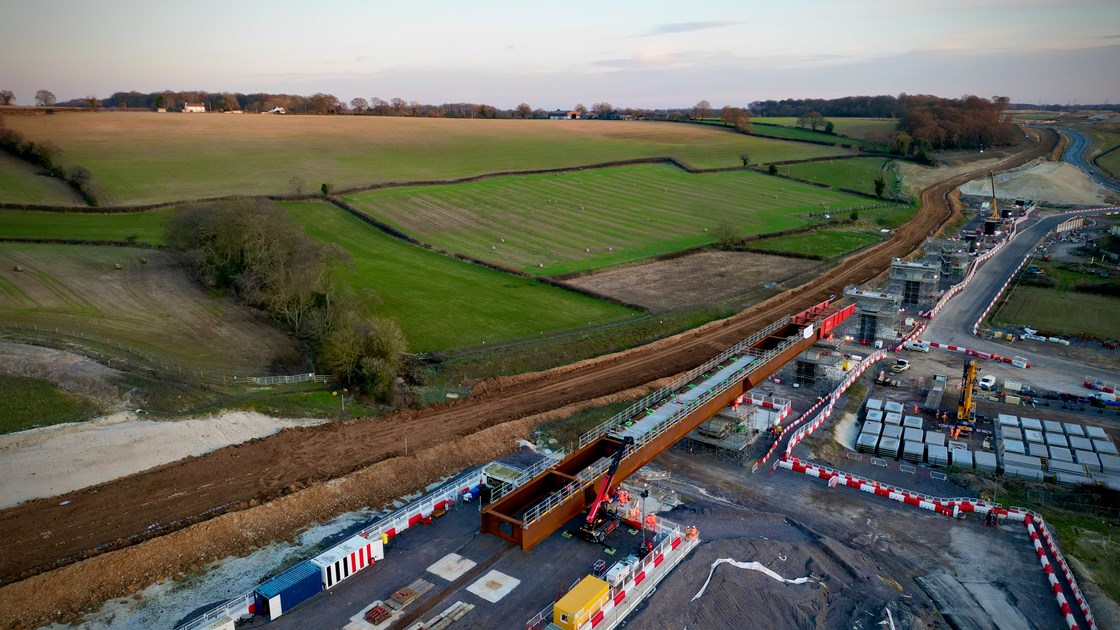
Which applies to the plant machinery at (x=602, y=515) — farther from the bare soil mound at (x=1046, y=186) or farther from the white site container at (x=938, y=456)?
the bare soil mound at (x=1046, y=186)

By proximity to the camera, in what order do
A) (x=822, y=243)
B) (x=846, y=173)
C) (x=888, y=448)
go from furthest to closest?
(x=846, y=173), (x=822, y=243), (x=888, y=448)

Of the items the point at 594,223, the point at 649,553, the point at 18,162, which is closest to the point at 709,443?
the point at 649,553

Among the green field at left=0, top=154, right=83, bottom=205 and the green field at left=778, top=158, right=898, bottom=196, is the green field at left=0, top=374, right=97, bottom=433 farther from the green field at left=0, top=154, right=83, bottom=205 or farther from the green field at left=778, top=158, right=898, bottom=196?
the green field at left=778, top=158, right=898, bottom=196

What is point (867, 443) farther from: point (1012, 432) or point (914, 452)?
point (1012, 432)

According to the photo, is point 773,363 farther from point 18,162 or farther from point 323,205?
point 18,162

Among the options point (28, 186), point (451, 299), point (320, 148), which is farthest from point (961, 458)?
point (320, 148)

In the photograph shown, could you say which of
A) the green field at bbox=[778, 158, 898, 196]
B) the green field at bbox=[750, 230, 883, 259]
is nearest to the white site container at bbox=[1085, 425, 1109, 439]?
the green field at bbox=[750, 230, 883, 259]
